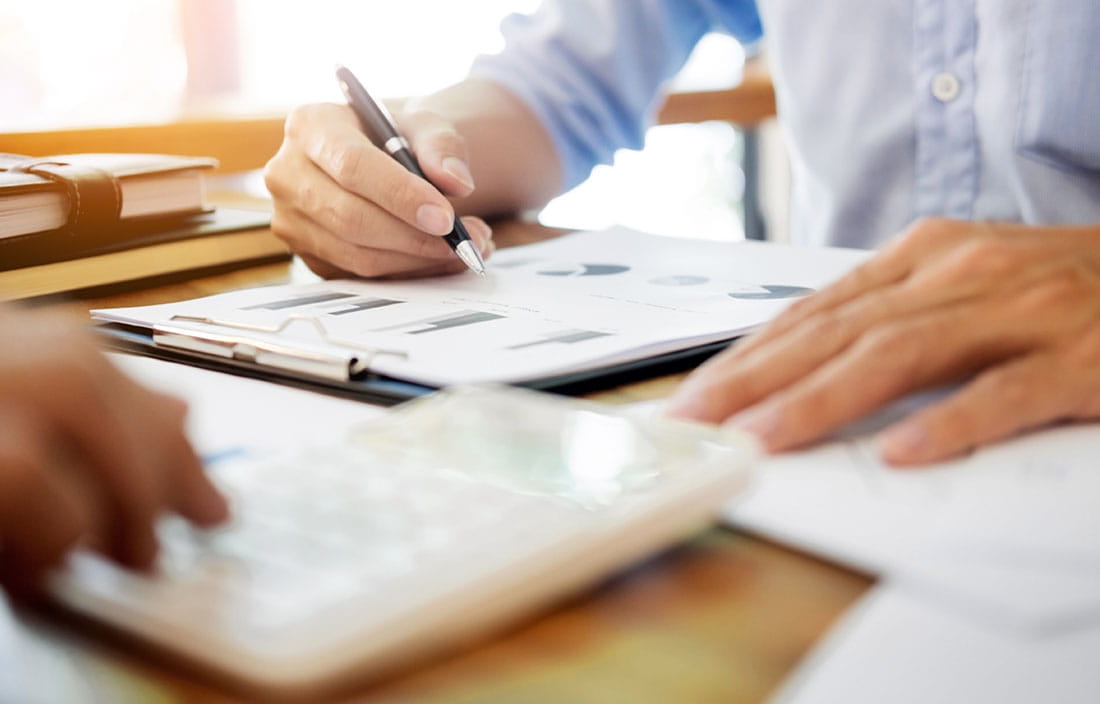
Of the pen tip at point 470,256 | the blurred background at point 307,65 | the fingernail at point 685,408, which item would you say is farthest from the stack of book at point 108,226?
the blurred background at point 307,65

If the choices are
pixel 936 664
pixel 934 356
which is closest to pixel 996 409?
pixel 934 356

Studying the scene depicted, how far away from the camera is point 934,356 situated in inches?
14.2

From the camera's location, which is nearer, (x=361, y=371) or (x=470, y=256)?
(x=361, y=371)

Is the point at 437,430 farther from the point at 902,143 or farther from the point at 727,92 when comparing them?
the point at 727,92

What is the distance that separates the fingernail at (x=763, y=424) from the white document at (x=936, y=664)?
99mm

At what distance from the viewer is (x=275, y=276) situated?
742 mm

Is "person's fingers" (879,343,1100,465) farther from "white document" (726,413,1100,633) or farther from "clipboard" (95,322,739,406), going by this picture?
"clipboard" (95,322,739,406)

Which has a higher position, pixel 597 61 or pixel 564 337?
pixel 597 61

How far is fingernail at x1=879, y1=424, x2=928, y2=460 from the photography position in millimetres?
319

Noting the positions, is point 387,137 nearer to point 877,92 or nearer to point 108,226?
point 108,226

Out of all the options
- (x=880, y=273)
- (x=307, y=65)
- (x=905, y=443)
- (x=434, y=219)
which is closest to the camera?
(x=905, y=443)

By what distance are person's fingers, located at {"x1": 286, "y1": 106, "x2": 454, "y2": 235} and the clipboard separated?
0.18 meters

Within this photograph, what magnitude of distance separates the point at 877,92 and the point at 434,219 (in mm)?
450

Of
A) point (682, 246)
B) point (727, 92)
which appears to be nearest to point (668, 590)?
point (682, 246)
